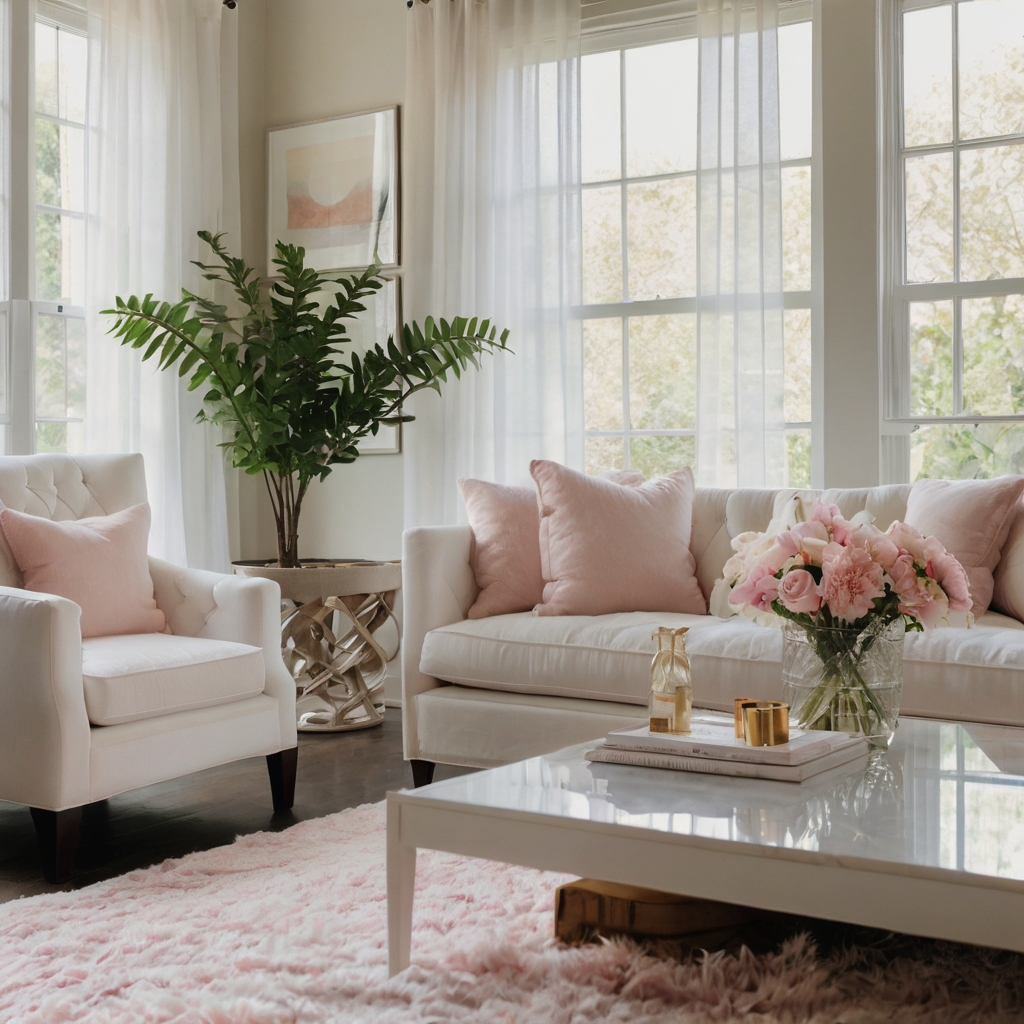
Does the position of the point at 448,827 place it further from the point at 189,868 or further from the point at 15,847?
the point at 15,847

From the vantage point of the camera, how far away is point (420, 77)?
4570 millimetres

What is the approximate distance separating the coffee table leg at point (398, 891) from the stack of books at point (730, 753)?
1.15 feet

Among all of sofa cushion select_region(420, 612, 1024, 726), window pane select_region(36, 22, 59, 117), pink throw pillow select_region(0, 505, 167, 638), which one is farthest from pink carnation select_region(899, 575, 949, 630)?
window pane select_region(36, 22, 59, 117)

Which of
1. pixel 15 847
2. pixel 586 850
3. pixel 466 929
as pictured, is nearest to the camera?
pixel 586 850

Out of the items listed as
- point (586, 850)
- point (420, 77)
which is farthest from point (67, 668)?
point (420, 77)

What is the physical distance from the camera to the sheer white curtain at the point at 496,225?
4332mm

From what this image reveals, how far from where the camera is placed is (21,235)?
13.4ft

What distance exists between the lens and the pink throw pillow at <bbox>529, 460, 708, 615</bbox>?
Result: 3.23 metres

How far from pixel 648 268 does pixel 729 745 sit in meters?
2.84

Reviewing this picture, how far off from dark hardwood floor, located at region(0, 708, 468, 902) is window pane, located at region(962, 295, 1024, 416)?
2.08 metres

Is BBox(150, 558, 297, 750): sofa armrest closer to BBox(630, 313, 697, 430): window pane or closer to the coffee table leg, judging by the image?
the coffee table leg

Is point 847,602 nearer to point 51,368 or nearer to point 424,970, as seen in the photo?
point 424,970

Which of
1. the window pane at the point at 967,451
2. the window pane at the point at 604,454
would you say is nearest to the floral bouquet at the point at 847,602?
the window pane at the point at 967,451

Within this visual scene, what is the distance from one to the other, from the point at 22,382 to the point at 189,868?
88.9 inches
